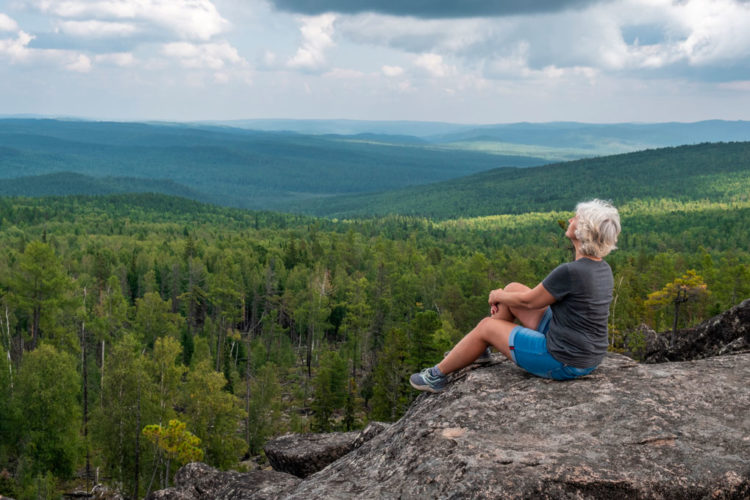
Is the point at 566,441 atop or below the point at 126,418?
atop

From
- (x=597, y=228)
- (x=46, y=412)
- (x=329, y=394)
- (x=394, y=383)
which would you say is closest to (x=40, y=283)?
(x=46, y=412)

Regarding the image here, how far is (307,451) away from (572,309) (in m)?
8.82

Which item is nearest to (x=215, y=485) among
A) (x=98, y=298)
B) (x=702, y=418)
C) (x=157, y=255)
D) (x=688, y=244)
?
(x=702, y=418)

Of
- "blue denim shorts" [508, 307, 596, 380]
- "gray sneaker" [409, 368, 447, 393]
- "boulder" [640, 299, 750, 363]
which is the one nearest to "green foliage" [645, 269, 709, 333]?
"boulder" [640, 299, 750, 363]

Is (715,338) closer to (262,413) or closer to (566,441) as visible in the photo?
(566,441)

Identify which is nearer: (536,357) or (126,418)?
(536,357)

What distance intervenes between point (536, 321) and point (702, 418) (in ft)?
9.25

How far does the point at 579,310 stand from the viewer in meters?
9.25

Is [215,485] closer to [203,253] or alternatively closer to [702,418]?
[702,418]

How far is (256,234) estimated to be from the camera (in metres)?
155

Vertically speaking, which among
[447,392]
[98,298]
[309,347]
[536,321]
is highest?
[536,321]

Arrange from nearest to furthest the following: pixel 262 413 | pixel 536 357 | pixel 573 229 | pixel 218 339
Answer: pixel 573 229
pixel 536 357
pixel 262 413
pixel 218 339

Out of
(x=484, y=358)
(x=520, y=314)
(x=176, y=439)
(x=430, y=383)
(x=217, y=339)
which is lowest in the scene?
(x=217, y=339)

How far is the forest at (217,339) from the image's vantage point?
129 feet
